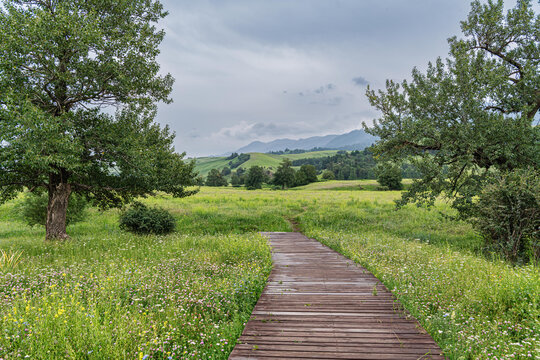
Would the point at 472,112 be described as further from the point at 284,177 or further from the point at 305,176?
the point at 305,176

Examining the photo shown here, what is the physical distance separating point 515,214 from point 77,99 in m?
20.6

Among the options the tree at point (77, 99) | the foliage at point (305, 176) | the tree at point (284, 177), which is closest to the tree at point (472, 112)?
the tree at point (77, 99)

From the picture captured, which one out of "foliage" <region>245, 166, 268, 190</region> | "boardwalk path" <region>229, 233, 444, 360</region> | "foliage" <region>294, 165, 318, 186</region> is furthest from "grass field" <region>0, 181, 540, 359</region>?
"foliage" <region>294, 165, 318, 186</region>

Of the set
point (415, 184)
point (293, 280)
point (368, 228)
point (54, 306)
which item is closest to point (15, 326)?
point (54, 306)

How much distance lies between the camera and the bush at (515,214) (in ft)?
36.1

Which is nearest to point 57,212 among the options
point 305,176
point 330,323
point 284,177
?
point 330,323

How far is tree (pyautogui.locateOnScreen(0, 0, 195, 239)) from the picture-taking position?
36.2 feet

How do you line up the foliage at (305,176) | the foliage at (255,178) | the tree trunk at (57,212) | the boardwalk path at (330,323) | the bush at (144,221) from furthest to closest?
the foliage at (305,176) < the foliage at (255,178) < the bush at (144,221) < the tree trunk at (57,212) < the boardwalk path at (330,323)

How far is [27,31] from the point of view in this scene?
10.9 m

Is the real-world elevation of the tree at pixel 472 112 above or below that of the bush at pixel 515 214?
above

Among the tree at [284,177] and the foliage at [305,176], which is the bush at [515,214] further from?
the foliage at [305,176]

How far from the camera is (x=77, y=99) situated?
14.0 meters

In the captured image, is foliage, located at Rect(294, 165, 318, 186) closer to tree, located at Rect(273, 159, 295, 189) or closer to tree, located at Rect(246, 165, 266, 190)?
tree, located at Rect(273, 159, 295, 189)

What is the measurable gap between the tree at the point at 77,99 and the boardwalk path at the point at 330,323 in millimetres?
10290
